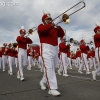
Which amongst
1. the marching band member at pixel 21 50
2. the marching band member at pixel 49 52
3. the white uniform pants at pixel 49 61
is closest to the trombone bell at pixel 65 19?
the marching band member at pixel 49 52

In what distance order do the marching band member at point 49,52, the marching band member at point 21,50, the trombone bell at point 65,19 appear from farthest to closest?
the marching band member at point 21,50
the marching band member at point 49,52
the trombone bell at point 65,19

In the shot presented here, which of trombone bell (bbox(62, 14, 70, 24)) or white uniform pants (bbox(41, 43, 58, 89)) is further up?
trombone bell (bbox(62, 14, 70, 24))

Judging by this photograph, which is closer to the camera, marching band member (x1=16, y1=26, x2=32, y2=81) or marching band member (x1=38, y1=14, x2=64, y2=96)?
marching band member (x1=38, y1=14, x2=64, y2=96)

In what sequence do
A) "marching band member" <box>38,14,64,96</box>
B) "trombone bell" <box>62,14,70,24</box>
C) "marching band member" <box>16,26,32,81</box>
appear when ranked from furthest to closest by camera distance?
1. "marching band member" <box>16,26,32,81</box>
2. "marching band member" <box>38,14,64,96</box>
3. "trombone bell" <box>62,14,70,24</box>

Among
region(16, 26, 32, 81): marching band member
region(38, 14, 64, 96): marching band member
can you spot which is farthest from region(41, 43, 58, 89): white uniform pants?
region(16, 26, 32, 81): marching band member

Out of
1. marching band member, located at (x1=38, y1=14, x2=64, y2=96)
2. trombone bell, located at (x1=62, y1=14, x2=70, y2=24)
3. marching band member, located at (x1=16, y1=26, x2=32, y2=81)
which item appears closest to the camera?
trombone bell, located at (x1=62, y1=14, x2=70, y2=24)

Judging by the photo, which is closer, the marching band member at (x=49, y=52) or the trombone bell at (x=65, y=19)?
the trombone bell at (x=65, y=19)

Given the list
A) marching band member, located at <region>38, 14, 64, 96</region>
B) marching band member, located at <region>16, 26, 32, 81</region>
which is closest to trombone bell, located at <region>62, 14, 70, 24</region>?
marching band member, located at <region>38, 14, 64, 96</region>

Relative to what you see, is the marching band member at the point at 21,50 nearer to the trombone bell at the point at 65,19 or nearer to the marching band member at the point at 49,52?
the marching band member at the point at 49,52

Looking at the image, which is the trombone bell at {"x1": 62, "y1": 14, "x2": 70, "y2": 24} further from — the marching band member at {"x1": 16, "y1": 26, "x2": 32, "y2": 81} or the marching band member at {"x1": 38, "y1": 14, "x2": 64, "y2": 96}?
the marching band member at {"x1": 16, "y1": 26, "x2": 32, "y2": 81}

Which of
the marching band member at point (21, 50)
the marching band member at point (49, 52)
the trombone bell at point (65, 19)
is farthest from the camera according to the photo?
the marching band member at point (21, 50)

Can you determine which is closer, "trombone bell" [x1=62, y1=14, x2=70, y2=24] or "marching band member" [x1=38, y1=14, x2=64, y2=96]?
"trombone bell" [x1=62, y1=14, x2=70, y2=24]

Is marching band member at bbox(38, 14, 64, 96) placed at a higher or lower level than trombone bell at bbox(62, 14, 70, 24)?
lower

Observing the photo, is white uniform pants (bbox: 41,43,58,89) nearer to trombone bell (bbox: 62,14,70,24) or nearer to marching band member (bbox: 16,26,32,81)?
trombone bell (bbox: 62,14,70,24)
